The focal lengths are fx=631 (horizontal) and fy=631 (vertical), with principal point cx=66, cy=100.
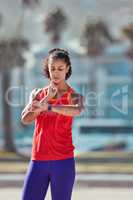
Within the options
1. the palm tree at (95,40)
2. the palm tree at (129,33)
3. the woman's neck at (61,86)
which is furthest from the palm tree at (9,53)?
the woman's neck at (61,86)

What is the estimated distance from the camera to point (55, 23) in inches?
337

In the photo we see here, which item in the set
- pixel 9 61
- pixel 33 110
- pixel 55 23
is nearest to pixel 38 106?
pixel 33 110

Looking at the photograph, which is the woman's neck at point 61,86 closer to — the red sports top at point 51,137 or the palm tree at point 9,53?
the red sports top at point 51,137

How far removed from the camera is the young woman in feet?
9.94

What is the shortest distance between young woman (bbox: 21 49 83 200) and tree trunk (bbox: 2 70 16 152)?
547 centimetres

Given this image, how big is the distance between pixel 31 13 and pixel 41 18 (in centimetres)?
16

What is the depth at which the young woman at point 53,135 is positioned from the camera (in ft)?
9.94

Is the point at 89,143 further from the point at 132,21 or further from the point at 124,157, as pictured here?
the point at 132,21

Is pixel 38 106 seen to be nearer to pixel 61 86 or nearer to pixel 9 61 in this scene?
pixel 61 86

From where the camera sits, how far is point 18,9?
8.55 metres

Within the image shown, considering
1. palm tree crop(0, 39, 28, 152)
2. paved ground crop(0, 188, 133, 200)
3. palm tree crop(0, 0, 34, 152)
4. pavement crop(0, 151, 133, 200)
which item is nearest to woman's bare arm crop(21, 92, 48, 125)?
paved ground crop(0, 188, 133, 200)

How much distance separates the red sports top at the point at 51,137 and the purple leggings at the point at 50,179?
1.3 inches

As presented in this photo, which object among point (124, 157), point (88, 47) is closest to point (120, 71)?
point (88, 47)

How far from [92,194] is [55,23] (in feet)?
9.60
